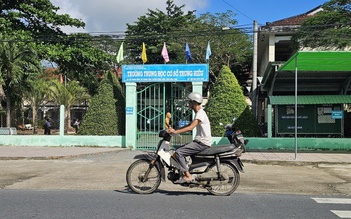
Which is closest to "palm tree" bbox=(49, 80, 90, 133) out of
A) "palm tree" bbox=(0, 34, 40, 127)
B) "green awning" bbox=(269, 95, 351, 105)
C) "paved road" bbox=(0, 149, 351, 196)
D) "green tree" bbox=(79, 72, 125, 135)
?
"palm tree" bbox=(0, 34, 40, 127)

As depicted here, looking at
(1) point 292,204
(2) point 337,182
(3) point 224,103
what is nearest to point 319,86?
(3) point 224,103

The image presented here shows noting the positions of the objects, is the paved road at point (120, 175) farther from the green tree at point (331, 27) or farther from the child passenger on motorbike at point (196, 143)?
the green tree at point (331, 27)

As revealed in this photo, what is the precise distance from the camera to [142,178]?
672 centimetres

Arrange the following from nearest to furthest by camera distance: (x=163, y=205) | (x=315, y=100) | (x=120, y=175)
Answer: (x=163, y=205) → (x=120, y=175) → (x=315, y=100)

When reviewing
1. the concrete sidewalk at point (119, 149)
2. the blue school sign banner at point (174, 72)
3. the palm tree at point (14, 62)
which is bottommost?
the concrete sidewalk at point (119, 149)

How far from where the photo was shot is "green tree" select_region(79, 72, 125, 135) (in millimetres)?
15547

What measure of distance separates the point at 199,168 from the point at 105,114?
383 inches

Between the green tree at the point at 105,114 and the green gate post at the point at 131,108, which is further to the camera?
the green tree at the point at 105,114

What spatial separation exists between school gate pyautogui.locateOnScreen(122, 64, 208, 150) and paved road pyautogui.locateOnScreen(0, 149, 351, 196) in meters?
2.10

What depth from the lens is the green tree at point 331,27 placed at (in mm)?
16500

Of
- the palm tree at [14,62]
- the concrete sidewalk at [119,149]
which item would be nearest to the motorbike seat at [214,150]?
the concrete sidewalk at [119,149]

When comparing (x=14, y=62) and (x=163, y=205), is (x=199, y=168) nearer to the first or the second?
(x=163, y=205)

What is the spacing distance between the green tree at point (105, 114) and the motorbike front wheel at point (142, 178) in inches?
355

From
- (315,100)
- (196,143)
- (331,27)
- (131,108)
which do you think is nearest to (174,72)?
(131,108)
